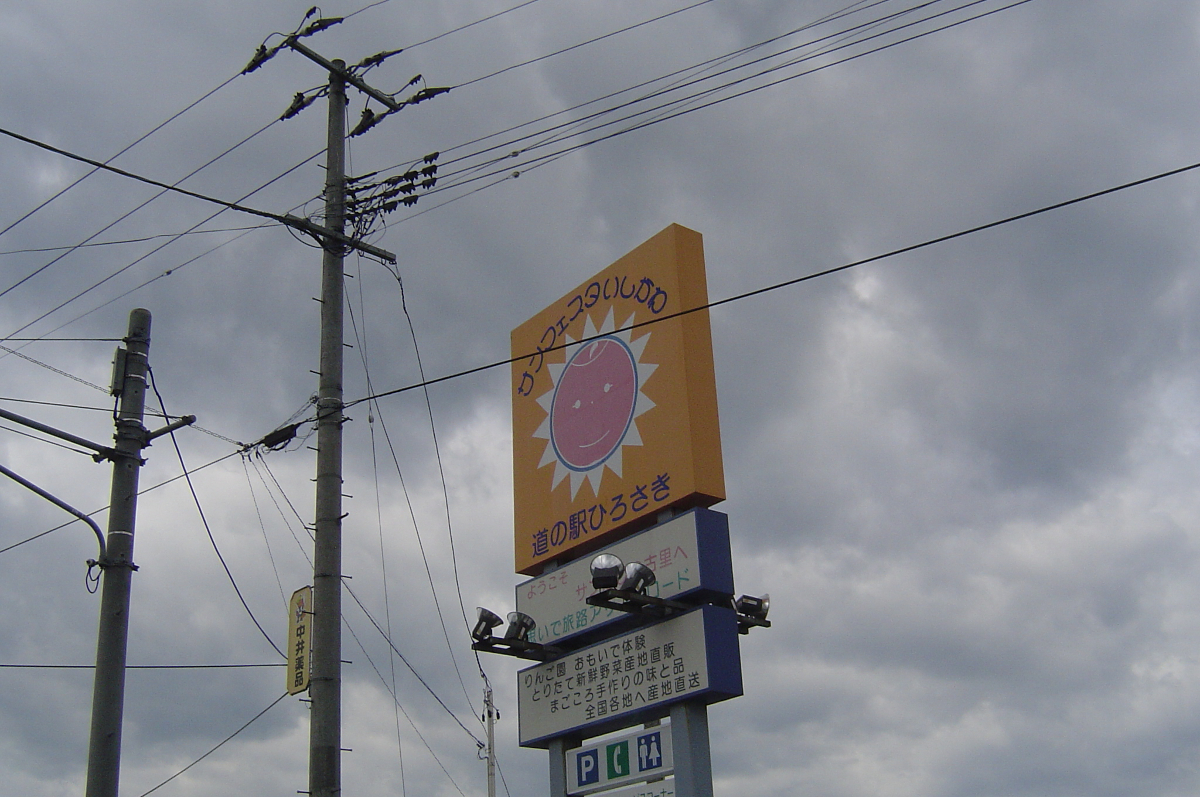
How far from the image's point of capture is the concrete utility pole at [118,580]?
41.9ft

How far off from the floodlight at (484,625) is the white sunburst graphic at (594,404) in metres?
2.19

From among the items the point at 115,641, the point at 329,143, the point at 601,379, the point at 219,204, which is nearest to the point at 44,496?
the point at 115,641

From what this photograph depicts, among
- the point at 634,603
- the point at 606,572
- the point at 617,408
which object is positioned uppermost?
the point at 617,408

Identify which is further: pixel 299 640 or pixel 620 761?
pixel 620 761

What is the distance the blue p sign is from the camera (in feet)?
51.9

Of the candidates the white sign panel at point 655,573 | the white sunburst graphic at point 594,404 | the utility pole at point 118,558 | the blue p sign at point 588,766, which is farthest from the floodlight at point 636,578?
the utility pole at point 118,558

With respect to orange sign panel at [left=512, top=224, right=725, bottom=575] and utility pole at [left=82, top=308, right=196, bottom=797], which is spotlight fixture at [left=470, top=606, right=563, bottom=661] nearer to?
orange sign panel at [left=512, top=224, right=725, bottom=575]

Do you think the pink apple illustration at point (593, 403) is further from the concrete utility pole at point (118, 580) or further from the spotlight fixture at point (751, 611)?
the concrete utility pole at point (118, 580)

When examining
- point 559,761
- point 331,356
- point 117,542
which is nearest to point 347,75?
point 331,356

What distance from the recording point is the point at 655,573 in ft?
50.4

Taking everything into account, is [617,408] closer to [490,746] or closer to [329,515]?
[329,515]

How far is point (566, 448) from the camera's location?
17906 mm

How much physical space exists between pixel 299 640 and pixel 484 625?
9.37 feet

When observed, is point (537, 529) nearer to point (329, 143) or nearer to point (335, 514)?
point (335, 514)
